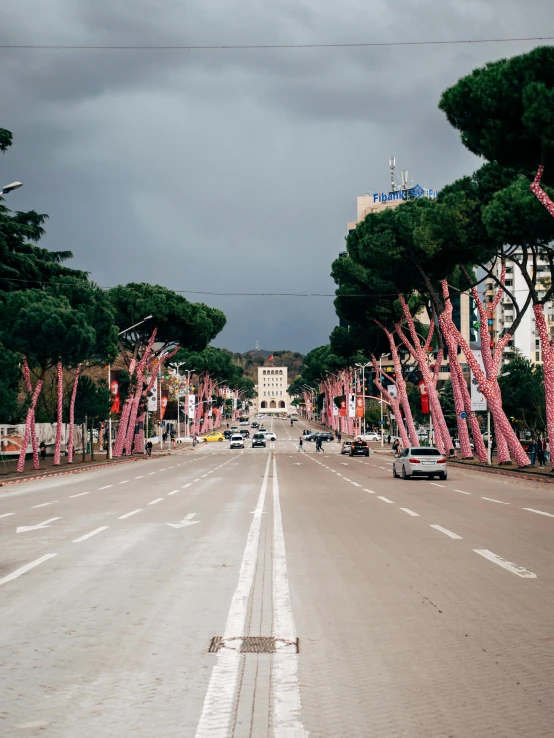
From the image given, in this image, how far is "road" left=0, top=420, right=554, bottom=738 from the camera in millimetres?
5562

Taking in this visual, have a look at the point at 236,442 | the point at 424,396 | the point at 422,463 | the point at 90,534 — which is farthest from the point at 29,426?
the point at 236,442

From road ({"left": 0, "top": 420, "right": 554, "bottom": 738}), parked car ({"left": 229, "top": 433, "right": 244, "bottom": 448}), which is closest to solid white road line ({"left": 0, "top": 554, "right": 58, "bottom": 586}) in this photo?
road ({"left": 0, "top": 420, "right": 554, "bottom": 738})

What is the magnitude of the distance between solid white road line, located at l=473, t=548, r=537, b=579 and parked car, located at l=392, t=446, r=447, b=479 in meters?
24.9

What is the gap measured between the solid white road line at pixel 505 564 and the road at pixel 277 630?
0.04 metres

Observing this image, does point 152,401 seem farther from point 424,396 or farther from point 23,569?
point 23,569

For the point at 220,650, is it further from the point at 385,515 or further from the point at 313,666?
the point at 385,515

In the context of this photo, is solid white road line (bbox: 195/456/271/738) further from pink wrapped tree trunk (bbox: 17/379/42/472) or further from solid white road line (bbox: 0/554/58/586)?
pink wrapped tree trunk (bbox: 17/379/42/472)

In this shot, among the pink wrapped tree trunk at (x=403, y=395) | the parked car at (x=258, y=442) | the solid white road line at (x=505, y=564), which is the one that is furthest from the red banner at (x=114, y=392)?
the solid white road line at (x=505, y=564)

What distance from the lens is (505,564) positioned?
1228 cm

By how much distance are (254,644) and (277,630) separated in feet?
1.94

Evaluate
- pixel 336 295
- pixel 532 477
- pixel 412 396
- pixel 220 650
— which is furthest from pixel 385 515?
pixel 412 396

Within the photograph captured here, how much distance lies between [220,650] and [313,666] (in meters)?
0.91

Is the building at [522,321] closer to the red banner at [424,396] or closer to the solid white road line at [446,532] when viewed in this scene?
the red banner at [424,396]

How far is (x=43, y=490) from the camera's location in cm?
3319
